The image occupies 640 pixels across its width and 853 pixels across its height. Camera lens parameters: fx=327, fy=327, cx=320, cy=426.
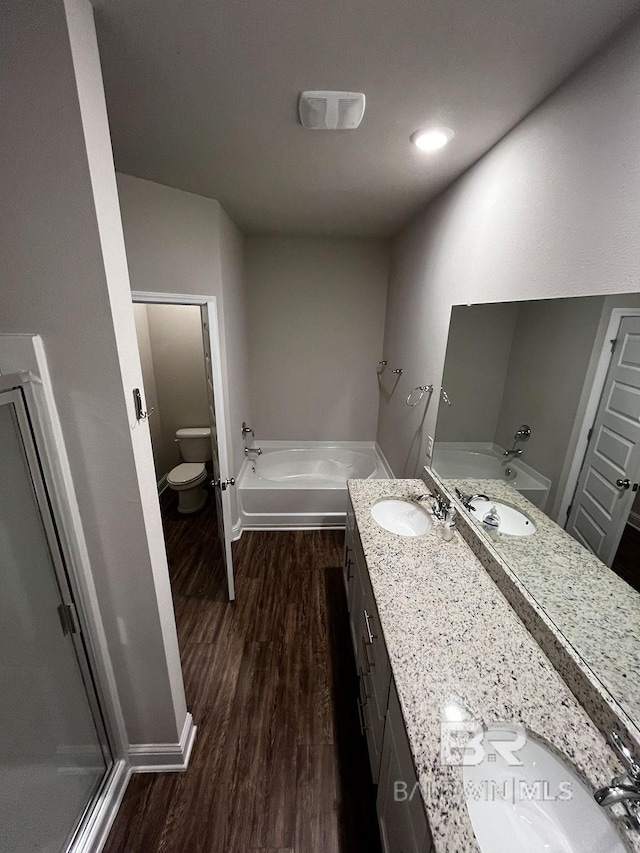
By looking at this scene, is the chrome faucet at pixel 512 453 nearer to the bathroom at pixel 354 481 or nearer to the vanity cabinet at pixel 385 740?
the bathroom at pixel 354 481

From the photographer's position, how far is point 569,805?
0.75 metres

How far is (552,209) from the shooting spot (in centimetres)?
113

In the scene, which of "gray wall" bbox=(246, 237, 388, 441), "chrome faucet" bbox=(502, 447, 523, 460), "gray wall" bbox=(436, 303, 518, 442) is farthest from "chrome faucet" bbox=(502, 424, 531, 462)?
"gray wall" bbox=(246, 237, 388, 441)

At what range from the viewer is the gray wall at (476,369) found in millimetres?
1474

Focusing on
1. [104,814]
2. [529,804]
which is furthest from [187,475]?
[529,804]

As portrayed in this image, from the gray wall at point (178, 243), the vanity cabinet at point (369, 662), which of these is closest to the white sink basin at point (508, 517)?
the vanity cabinet at point (369, 662)

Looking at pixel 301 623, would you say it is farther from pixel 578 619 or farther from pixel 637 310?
pixel 637 310

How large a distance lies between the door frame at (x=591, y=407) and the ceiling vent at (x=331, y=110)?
111cm

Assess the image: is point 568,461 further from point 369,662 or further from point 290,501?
point 290,501

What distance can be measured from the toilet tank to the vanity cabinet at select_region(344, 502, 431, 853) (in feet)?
7.58

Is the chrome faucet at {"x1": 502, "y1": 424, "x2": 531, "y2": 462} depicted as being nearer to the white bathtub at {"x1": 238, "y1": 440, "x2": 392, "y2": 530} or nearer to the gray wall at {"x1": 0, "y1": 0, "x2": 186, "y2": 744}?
the gray wall at {"x1": 0, "y1": 0, "x2": 186, "y2": 744}

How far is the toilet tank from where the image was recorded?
3441 mm

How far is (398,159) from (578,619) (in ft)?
6.61

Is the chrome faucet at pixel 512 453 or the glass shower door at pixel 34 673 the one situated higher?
the chrome faucet at pixel 512 453
